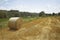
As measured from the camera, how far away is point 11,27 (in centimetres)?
1805

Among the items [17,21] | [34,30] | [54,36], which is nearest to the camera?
[54,36]

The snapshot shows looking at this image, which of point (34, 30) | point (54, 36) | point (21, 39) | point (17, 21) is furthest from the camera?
point (17, 21)

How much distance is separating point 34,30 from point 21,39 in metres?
3.35

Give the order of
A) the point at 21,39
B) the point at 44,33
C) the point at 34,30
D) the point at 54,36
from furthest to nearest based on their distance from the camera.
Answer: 1. the point at 34,30
2. the point at 44,33
3. the point at 54,36
4. the point at 21,39

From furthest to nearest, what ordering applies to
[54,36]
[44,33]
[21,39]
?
1. [44,33]
2. [54,36]
3. [21,39]

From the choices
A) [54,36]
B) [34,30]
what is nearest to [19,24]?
[34,30]

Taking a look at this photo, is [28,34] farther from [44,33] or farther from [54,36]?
[54,36]

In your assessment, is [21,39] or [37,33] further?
[37,33]

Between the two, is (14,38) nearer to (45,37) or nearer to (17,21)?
(45,37)

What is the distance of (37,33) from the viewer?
15.8 metres

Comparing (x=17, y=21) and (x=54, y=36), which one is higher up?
(x=17, y=21)

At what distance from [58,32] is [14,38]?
4831 mm

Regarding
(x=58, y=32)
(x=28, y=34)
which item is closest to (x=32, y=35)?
(x=28, y=34)

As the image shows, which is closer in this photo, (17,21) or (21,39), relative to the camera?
(21,39)
